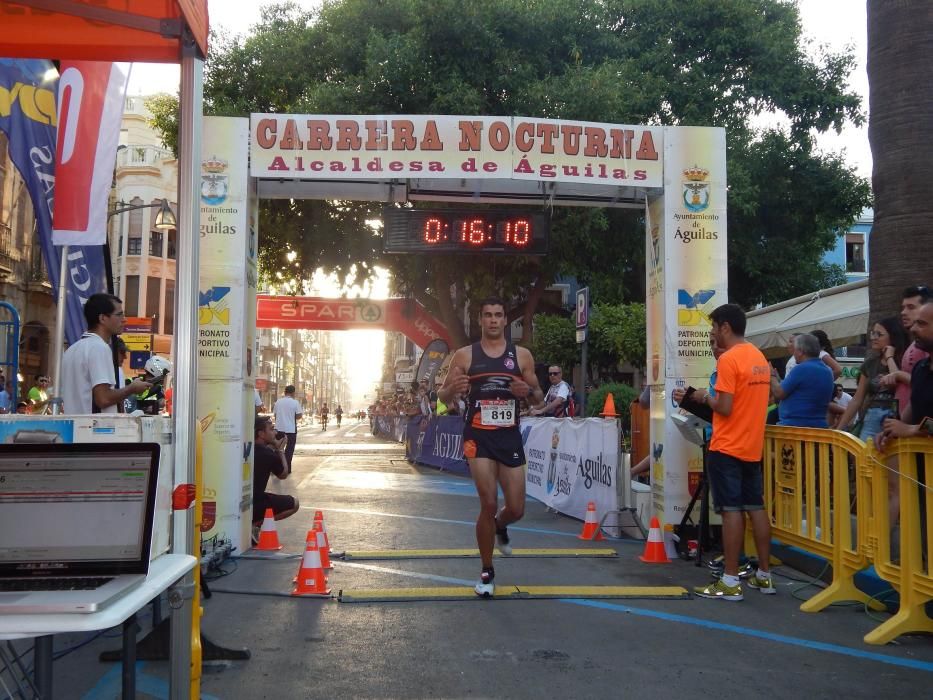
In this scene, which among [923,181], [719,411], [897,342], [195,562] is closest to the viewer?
[195,562]

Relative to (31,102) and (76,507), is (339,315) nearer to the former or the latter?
(31,102)

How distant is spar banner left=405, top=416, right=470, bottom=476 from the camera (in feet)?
61.8

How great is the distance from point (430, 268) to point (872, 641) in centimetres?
1527

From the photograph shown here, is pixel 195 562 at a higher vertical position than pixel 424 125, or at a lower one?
lower

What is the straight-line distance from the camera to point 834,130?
2105cm

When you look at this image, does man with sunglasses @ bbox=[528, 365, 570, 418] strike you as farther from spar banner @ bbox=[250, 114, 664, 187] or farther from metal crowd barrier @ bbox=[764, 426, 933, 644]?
metal crowd barrier @ bbox=[764, 426, 933, 644]

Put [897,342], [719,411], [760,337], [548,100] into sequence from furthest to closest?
[548,100] → [760,337] → [897,342] → [719,411]

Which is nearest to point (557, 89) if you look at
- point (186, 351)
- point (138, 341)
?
point (186, 351)

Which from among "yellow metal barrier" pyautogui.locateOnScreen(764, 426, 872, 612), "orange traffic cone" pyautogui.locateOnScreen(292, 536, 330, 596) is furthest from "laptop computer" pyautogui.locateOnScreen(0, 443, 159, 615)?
"yellow metal barrier" pyautogui.locateOnScreen(764, 426, 872, 612)

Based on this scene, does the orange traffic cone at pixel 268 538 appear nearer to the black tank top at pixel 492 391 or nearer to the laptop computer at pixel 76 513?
the black tank top at pixel 492 391

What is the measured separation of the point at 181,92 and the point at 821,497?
5.15 m

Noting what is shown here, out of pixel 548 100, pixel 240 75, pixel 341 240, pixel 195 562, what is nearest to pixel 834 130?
pixel 548 100

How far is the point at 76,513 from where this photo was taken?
2707mm

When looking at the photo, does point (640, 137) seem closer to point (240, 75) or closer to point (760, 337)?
point (760, 337)
